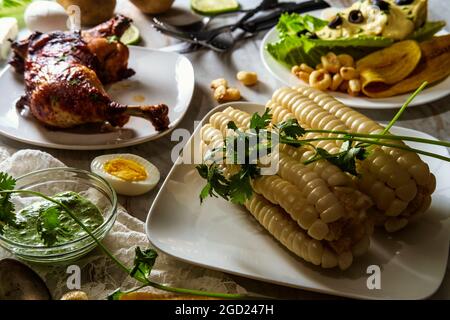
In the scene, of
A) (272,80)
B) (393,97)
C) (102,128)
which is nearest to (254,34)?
(272,80)

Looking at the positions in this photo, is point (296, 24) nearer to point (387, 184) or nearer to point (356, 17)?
point (356, 17)

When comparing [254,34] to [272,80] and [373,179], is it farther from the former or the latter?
[373,179]

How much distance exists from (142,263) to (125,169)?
1.50 ft

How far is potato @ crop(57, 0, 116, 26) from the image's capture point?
263 cm

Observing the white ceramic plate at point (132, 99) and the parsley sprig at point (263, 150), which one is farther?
the white ceramic plate at point (132, 99)

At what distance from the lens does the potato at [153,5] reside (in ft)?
9.04

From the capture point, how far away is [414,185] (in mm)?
1455

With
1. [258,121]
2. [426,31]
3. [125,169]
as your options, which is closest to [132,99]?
[125,169]

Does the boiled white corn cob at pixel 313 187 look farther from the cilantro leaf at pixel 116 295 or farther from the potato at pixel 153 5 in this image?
the potato at pixel 153 5

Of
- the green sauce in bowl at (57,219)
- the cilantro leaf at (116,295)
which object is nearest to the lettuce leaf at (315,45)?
the green sauce in bowl at (57,219)

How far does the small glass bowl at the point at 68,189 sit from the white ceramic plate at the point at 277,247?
0.43 ft

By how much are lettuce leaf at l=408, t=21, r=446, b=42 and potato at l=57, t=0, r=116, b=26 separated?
1335 mm

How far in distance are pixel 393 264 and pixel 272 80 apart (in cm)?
109

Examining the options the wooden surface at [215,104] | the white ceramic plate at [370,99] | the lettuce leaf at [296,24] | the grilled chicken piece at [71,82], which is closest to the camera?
the wooden surface at [215,104]
